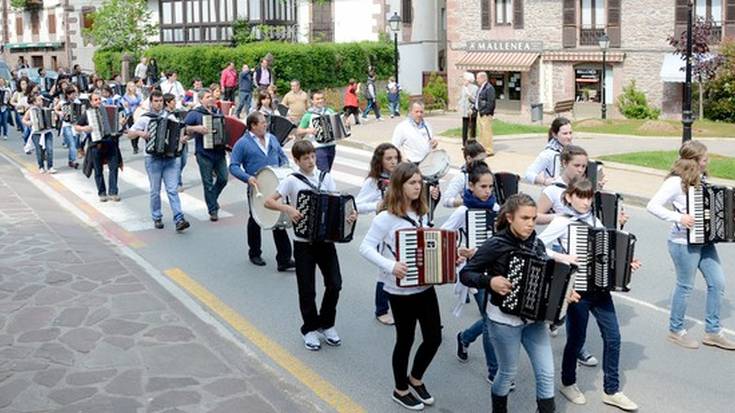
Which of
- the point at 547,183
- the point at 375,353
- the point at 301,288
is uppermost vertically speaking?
the point at 547,183

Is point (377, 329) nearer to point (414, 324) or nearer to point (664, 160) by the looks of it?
point (414, 324)

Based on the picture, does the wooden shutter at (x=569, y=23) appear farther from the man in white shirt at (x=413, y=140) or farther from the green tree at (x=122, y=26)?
the man in white shirt at (x=413, y=140)

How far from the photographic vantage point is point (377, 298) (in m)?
9.74

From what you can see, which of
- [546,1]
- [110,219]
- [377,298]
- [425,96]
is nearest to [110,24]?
[425,96]

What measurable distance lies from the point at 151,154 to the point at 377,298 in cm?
566

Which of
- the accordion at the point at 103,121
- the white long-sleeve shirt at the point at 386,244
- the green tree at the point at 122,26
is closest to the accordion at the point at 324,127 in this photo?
the accordion at the point at 103,121

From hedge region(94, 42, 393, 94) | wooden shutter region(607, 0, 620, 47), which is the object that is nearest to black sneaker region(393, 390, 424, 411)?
hedge region(94, 42, 393, 94)

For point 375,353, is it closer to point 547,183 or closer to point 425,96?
point 547,183

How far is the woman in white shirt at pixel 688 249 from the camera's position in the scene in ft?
27.9

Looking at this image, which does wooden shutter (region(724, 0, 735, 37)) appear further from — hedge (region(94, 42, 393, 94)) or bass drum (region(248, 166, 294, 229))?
bass drum (region(248, 166, 294, 229))

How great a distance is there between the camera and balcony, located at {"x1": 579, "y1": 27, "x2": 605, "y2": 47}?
132 feet

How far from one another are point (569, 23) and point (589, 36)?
1.07 meters

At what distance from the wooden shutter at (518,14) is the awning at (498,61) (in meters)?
1.26

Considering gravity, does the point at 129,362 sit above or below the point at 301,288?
below
